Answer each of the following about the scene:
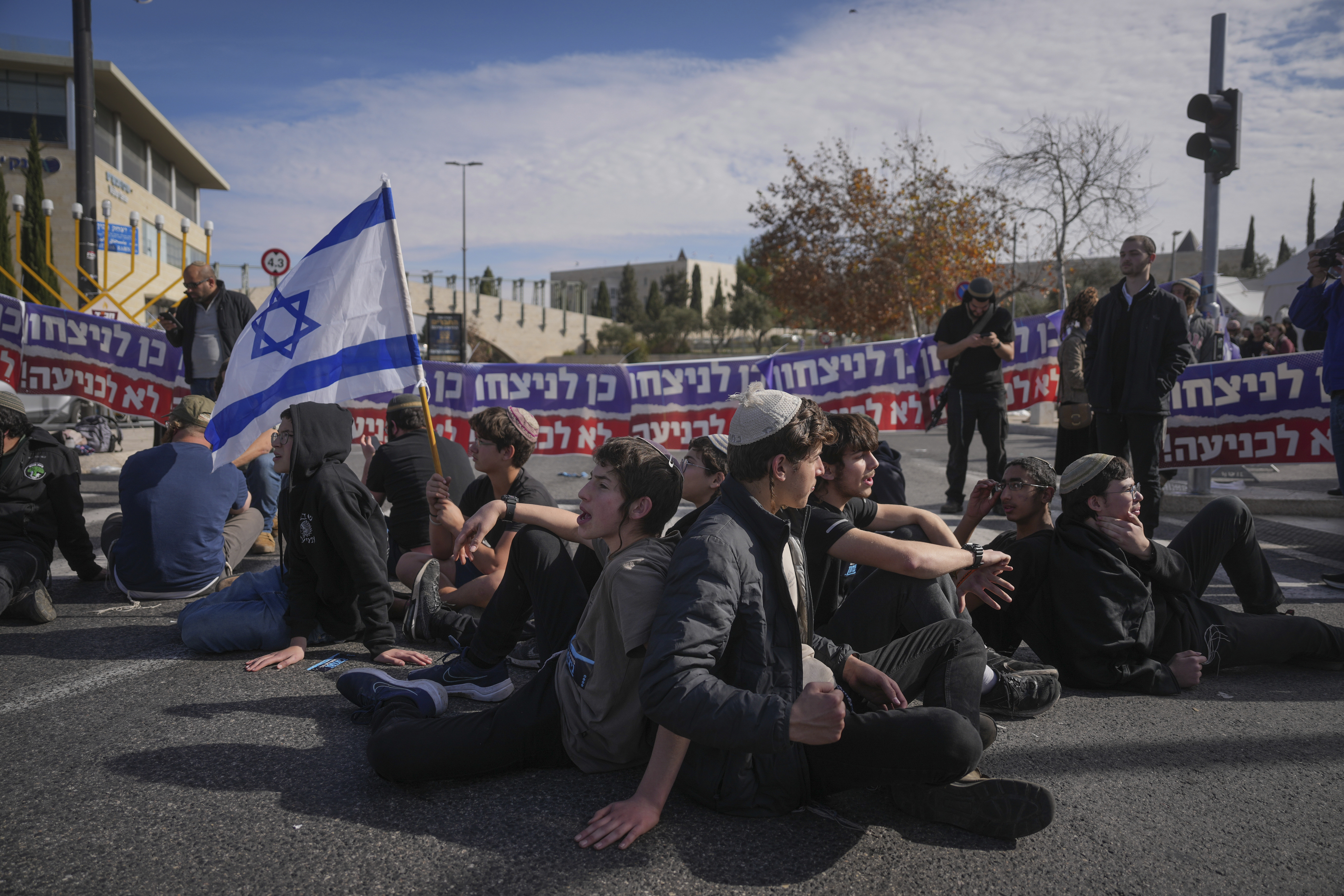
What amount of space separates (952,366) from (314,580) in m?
6.28

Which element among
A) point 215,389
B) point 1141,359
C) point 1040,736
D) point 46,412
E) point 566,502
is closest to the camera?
point 1040,736

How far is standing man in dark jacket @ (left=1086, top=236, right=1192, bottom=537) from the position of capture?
6387 mm

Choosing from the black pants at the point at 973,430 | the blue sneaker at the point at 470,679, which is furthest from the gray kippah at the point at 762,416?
the black pants at the point at 973,430

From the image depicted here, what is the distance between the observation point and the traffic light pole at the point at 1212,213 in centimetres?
870

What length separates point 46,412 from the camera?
15.5 metres

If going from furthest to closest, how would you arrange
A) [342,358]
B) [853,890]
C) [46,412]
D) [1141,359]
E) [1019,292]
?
[1019,292] < [46,412] < [1141,359] < [342,358] < [853,890]

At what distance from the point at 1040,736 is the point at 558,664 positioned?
1.86 metres

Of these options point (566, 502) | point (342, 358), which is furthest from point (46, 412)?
point (342, 358)

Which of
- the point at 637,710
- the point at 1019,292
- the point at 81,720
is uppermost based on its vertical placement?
the point at 1019,292

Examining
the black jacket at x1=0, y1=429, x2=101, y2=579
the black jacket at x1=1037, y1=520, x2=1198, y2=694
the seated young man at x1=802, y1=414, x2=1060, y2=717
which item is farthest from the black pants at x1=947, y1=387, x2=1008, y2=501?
the black jacket at x1=0, y1=429, x2=101, y2=579

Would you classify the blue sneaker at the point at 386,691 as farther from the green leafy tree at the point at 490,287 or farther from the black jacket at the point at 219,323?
the green leafy tree at the point at 490,287

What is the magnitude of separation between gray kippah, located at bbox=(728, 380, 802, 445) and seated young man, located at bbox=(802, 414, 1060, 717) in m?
0.45

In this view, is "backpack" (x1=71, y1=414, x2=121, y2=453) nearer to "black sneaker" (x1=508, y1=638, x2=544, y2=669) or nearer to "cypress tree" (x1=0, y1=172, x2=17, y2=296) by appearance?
"black sneaker" (x1=508, y1=638, x2=544, y2=669)

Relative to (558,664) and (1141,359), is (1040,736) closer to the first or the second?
(558,664)
